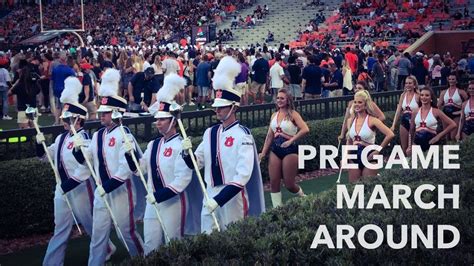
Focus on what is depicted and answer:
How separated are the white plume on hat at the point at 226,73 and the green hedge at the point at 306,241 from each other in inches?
49.7

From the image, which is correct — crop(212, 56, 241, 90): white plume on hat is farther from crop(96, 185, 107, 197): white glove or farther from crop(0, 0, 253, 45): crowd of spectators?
crop(0, 0, 253, 45): crowd of spectators

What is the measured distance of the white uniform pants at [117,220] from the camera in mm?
7426

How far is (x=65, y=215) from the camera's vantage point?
25.5 ft

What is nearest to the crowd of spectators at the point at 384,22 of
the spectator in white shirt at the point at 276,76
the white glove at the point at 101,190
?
the spectator in white shirt at the point at 276,76

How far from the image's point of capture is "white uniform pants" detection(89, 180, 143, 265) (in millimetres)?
7426

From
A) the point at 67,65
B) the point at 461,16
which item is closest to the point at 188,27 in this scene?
the point at 461,16

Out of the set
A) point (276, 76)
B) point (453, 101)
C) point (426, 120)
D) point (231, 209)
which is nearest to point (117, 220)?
point (231, 209)

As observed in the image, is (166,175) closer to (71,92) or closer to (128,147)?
(128,147)

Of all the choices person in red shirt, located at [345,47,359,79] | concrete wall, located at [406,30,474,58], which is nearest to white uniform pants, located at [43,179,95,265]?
person in red shirt, located at [345,47,359,79]

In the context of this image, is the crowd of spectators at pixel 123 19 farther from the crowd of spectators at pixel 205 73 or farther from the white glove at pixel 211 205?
the white glove at pixel 211 205

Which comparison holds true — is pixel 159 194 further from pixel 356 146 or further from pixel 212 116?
pixel 212 116

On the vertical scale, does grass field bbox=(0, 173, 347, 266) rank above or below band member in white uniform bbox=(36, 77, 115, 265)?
below

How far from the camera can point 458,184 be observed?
6383mm

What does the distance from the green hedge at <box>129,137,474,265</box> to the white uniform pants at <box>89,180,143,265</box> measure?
2097 mm
